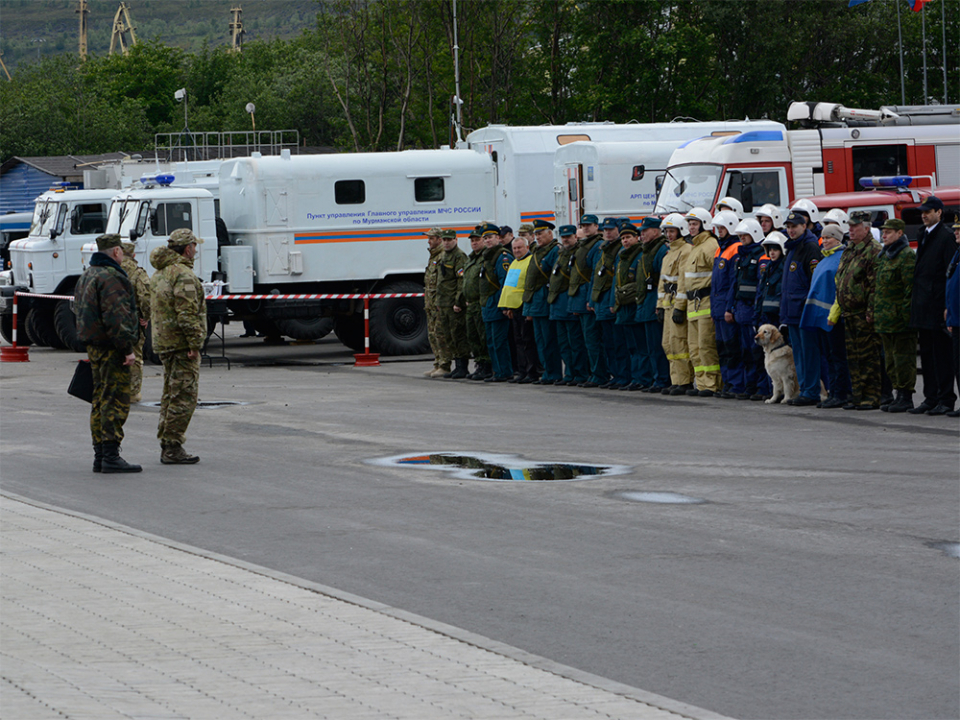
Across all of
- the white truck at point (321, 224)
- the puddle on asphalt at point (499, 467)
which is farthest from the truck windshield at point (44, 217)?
the puddle on asphalt at point (499, 467)

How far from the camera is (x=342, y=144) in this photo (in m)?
68.8

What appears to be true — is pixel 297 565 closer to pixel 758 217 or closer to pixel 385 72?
pixel 758 217

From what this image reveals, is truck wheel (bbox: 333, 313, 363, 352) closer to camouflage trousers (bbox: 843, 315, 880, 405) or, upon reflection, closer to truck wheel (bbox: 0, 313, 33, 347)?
truck wheel (bbox: 0, 313, 33, 347)

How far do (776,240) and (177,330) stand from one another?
706 cm

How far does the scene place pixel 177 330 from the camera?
1237cm

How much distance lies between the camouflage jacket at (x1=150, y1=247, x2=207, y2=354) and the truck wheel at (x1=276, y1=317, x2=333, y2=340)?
1556 cm

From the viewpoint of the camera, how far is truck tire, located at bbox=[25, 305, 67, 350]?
27.3 metres

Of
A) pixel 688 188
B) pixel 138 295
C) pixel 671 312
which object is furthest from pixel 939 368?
pixel 688 188

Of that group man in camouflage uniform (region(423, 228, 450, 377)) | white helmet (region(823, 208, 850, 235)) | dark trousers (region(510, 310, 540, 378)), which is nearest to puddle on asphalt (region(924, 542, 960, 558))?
white helmet (region(823, 208, 850, 235))

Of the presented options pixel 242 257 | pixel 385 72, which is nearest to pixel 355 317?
pixel 242 257

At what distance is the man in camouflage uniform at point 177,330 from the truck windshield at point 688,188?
1258 cm

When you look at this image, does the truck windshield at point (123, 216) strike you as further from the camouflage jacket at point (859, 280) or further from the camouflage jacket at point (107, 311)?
the camouflage jacket at point (859, 280)

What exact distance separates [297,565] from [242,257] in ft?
54.3

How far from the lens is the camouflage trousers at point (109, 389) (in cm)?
1198
